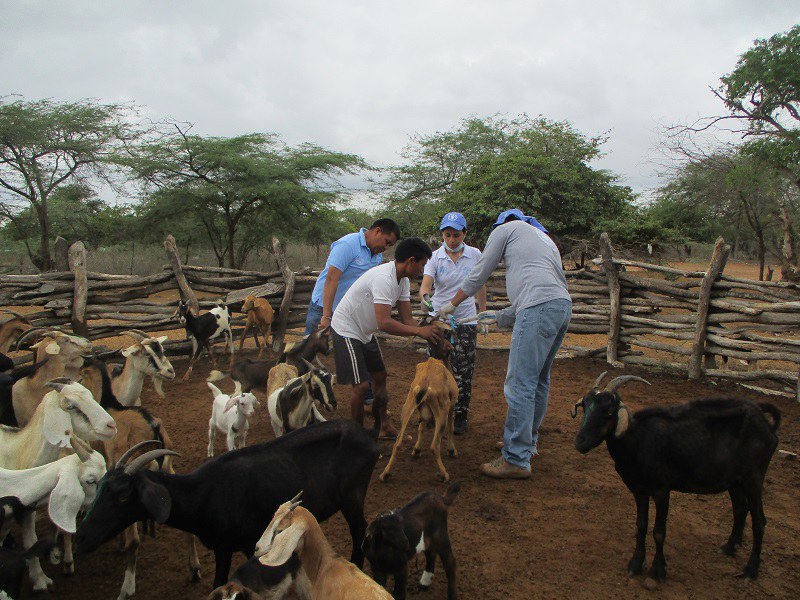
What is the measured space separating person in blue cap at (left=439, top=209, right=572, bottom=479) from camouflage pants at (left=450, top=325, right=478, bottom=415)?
0.95m

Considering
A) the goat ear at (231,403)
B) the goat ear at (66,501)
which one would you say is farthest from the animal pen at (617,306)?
the goat ear at (66,501)

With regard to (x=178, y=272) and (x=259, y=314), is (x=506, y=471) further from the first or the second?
(x=178, y=272)

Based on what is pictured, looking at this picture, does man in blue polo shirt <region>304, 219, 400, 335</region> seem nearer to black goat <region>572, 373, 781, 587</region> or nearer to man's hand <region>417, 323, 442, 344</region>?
man's hand <region>417, 323, 442, 344</region>

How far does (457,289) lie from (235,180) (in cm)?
1375

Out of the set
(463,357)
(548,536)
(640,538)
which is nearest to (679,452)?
(640,538)

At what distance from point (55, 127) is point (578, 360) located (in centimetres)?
1717

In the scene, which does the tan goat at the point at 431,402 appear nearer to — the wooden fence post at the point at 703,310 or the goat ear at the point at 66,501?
the goat ear at the point at 66,501

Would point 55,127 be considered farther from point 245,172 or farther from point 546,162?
point 546,162

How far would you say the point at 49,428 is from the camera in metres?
3.54

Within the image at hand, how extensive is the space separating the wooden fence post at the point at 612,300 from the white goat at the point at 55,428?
779 cm

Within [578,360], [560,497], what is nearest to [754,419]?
[560,497]

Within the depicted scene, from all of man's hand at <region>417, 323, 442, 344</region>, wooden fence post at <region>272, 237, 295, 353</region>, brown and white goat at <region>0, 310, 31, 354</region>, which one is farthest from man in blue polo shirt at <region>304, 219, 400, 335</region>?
wooden fence post at <region>272, 237, 295, 353</region>

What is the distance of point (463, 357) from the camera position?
596 centimetres

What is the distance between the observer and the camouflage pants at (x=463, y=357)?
19.5 feet
